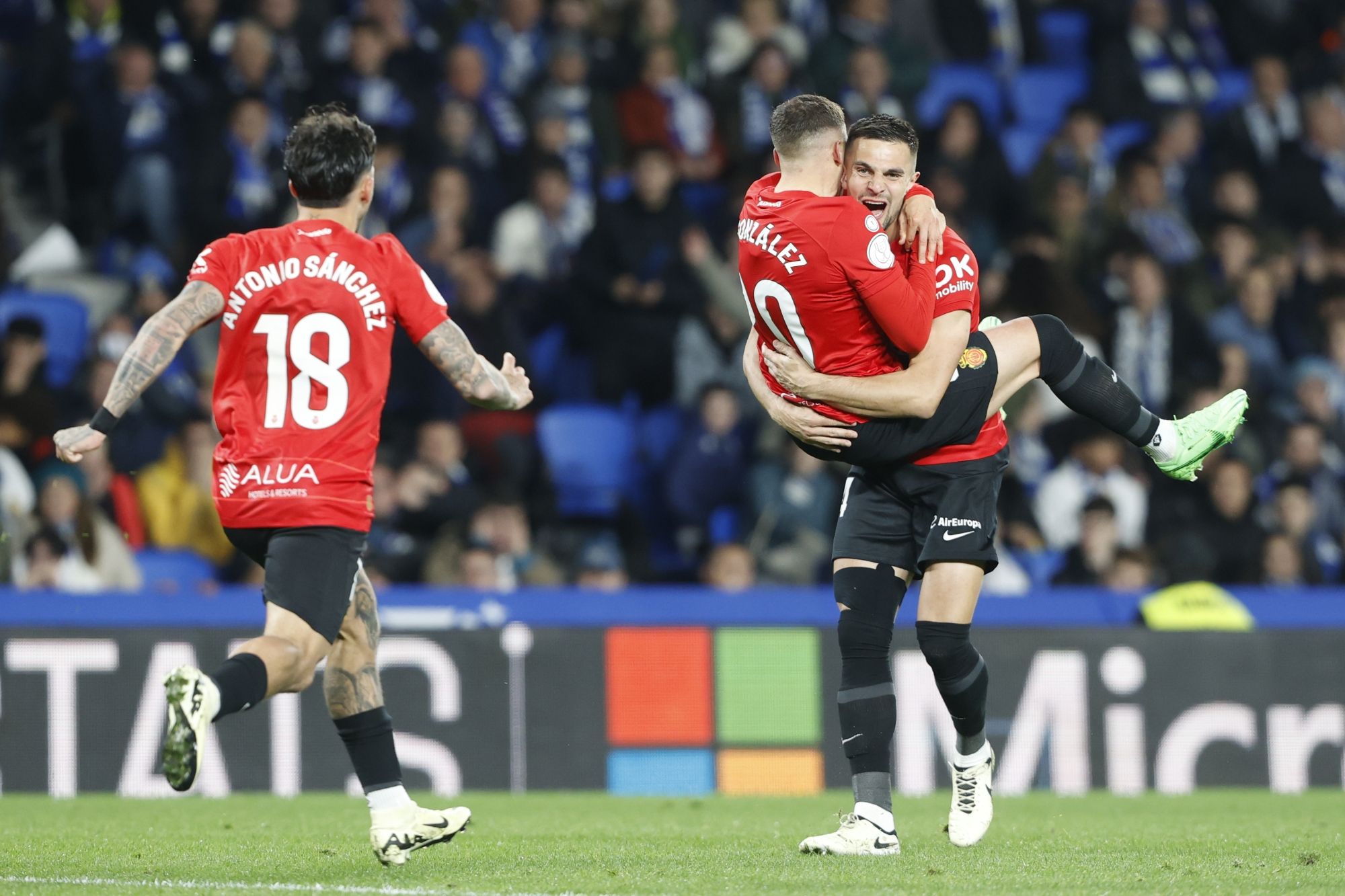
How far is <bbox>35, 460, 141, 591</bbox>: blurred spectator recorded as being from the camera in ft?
34.1

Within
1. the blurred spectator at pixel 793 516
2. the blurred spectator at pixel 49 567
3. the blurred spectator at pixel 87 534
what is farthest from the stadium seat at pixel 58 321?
the blurred spectator at pixel 793 516

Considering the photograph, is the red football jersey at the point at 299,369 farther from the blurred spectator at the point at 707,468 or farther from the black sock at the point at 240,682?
the blurred spectator at the point at 707,468

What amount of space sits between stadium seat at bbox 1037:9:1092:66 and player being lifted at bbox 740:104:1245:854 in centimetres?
1087

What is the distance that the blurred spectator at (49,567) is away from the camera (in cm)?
1033

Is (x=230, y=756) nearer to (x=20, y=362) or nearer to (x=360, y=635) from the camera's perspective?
(x=20, y=362)

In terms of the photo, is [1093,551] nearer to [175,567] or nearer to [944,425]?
[175,567]

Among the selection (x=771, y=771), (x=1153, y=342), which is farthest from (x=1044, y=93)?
(x=771, y=771)

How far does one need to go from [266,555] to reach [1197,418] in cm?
320

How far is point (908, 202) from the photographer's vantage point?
5.98 meters

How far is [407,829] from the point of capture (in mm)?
5645

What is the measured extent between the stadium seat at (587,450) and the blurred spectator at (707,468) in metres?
0.46

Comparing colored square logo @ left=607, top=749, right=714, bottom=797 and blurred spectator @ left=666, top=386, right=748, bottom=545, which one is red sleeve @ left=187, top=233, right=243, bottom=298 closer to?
colored square logo @ left=607, top=749, right=714, bottom=797

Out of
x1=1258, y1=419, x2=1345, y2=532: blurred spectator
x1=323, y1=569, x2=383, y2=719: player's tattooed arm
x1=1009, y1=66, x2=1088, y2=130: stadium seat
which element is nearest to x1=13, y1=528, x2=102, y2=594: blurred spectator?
x1=323, y1=569, x2=383, y2=719: player's tattooed arm

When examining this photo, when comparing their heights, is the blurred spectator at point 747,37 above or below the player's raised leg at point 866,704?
above
